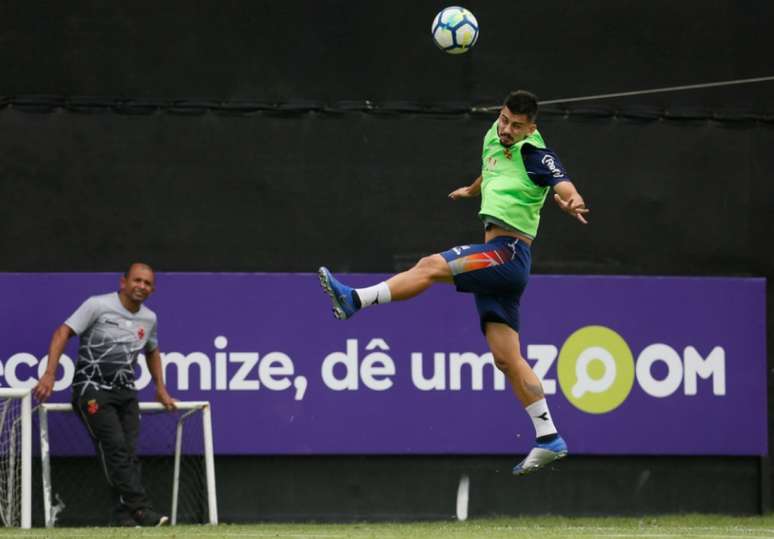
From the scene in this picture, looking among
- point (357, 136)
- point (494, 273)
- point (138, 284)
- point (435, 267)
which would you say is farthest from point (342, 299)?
point (357, 136)

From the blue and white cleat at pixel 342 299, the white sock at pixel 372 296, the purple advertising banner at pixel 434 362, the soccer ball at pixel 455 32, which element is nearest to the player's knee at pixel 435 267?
the white sock at pixel 372 296

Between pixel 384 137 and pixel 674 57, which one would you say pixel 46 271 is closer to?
pixel 384 137

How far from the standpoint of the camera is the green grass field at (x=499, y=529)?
33.2ft

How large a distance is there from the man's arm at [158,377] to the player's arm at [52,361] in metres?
0.61

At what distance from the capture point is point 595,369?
12539 mm

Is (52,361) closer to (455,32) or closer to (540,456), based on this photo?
(455,32)

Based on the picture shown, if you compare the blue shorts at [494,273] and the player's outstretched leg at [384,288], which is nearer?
the player's outstretched leg at [384,288]

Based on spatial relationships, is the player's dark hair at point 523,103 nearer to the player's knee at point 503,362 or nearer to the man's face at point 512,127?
the man's face at point 512,127

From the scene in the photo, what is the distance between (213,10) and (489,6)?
2.12 meters

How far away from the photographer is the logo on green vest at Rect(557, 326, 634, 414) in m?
12.5

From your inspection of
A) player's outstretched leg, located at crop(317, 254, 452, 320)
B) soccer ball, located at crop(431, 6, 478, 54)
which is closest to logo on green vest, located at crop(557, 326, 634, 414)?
soccer ball, located at crop(431, 6, 478, 54)

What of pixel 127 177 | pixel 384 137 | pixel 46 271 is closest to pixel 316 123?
pixel 384 137

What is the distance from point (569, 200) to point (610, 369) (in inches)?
160

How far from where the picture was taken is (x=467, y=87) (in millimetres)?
12406
